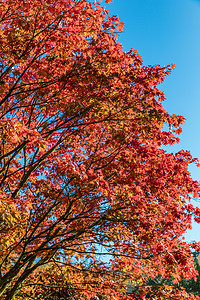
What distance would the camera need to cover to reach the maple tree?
692cm

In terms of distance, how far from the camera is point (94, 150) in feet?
31.2

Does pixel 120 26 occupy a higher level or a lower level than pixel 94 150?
higher

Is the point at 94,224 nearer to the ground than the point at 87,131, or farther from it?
nearer to the ground

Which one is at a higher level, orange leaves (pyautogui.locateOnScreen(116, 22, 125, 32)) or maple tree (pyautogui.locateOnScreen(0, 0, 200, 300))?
orange leaves (pyautogui.locateOnScreen(116, 22, 125, 32))

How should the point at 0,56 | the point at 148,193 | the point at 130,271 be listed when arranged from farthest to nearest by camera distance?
the point at 130,271, the point at 148,193, the point at 0,56

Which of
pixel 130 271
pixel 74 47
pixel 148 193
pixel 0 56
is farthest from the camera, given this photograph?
pixel 130 271

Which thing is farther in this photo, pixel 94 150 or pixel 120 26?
Answer: pixel 94 150

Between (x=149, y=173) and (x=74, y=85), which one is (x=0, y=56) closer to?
(x=74, y=85)

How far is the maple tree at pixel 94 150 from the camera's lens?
6.92 meters

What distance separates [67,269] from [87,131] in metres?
5.64

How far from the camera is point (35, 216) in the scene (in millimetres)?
9578

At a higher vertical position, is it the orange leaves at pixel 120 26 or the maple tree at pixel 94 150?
the orange leaves at pixel 120 26

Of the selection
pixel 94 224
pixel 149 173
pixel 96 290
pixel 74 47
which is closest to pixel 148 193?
pixel 149 173

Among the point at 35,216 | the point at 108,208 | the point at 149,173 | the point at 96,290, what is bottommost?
the point at 96,290
